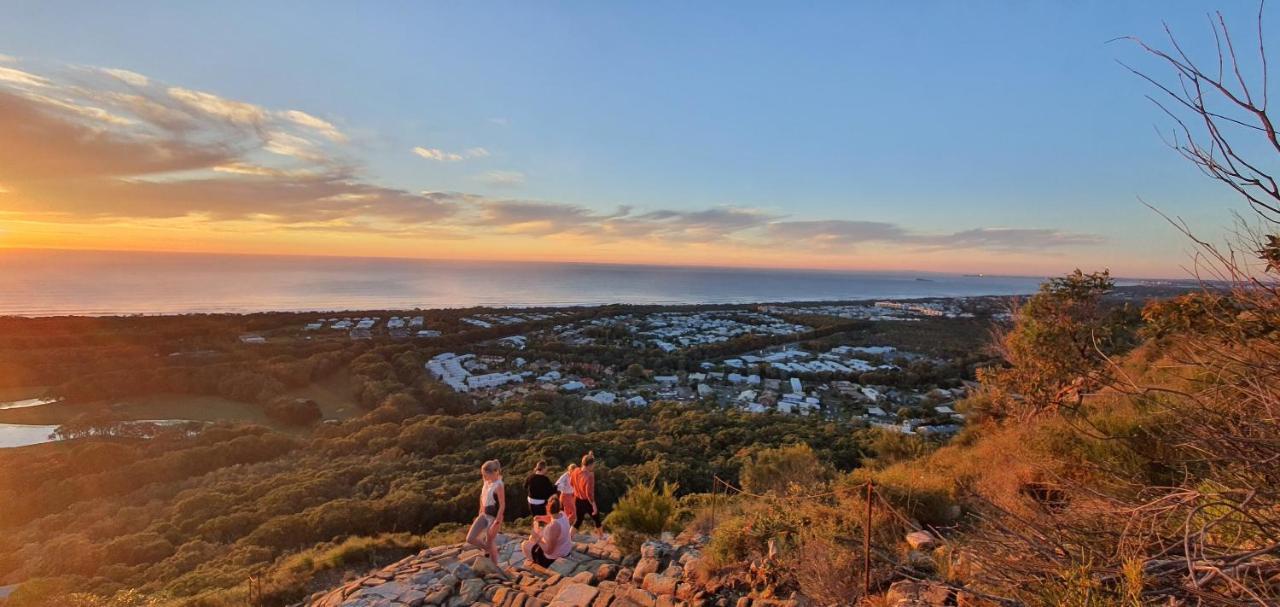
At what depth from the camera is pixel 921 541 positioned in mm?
4305

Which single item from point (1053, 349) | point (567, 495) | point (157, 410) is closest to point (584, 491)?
point (567, 495)

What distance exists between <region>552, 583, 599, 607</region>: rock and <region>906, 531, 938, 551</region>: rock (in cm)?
277

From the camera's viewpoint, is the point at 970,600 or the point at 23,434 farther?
the point at 23,434

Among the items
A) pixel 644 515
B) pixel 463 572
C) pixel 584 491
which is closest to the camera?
pixel 463 572

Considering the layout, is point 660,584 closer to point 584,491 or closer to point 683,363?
point 584,491

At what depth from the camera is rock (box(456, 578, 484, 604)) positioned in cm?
494

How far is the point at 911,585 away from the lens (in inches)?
137

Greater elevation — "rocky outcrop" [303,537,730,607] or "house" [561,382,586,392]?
"rocky outcrop" [303,537,730,607]

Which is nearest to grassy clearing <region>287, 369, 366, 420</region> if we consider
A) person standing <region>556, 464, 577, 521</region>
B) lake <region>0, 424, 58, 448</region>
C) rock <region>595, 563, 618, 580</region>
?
lake <region>0, 424, 58, 448</region>

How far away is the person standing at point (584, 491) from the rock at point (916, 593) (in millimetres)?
3813

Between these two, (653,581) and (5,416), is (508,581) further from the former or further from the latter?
(5,416)

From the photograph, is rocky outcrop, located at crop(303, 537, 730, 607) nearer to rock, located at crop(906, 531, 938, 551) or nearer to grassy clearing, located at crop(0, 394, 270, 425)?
rock, located at crop(906, 531, 938, 551)

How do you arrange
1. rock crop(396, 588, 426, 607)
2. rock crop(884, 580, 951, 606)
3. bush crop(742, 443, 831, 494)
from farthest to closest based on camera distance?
bush crop(742, 443, 831, 494), rock crop(396, 588, 426, 607), rock crop(884, 580, 951, 606)

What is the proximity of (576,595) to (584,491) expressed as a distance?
79.5 inches
